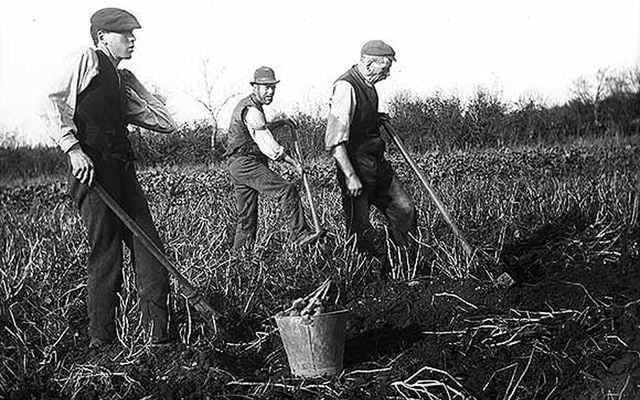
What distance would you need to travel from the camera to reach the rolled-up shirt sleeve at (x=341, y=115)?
544cm

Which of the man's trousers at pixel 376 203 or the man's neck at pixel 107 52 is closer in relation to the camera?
the man's neck at pixel 107 52

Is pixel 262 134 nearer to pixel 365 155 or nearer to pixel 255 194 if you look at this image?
Result: pixel 255 194

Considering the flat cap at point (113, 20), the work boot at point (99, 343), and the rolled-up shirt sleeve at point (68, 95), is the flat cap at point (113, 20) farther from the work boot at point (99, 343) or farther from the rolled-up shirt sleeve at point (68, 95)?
the work boot at point (99, 343)

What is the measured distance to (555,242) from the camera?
21.2 feet

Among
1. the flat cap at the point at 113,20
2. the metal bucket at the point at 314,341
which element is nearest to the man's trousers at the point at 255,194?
the flat cap at the point at 113,20

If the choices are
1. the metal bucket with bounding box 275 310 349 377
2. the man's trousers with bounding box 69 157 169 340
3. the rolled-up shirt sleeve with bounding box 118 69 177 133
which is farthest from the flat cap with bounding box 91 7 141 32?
the metal bucket with bounding box 275 310 349 377

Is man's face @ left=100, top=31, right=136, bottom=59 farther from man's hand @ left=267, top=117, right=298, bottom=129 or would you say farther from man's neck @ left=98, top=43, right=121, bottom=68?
man's hand @ left=267, top=117, right=298, bottom=129

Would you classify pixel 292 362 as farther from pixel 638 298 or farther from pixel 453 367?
pixel 638 298

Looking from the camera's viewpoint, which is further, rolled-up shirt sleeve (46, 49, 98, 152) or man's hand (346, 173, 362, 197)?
man's hand (346, 173, 362, 197)

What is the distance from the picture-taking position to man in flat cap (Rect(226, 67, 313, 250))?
6.31 metres

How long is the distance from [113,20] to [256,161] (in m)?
2.51

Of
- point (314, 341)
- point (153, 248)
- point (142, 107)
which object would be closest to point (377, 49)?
point (142, 107)

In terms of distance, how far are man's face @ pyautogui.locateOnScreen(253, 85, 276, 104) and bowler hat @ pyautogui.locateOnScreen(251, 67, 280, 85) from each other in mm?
47

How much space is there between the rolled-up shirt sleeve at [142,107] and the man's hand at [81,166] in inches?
21.0
